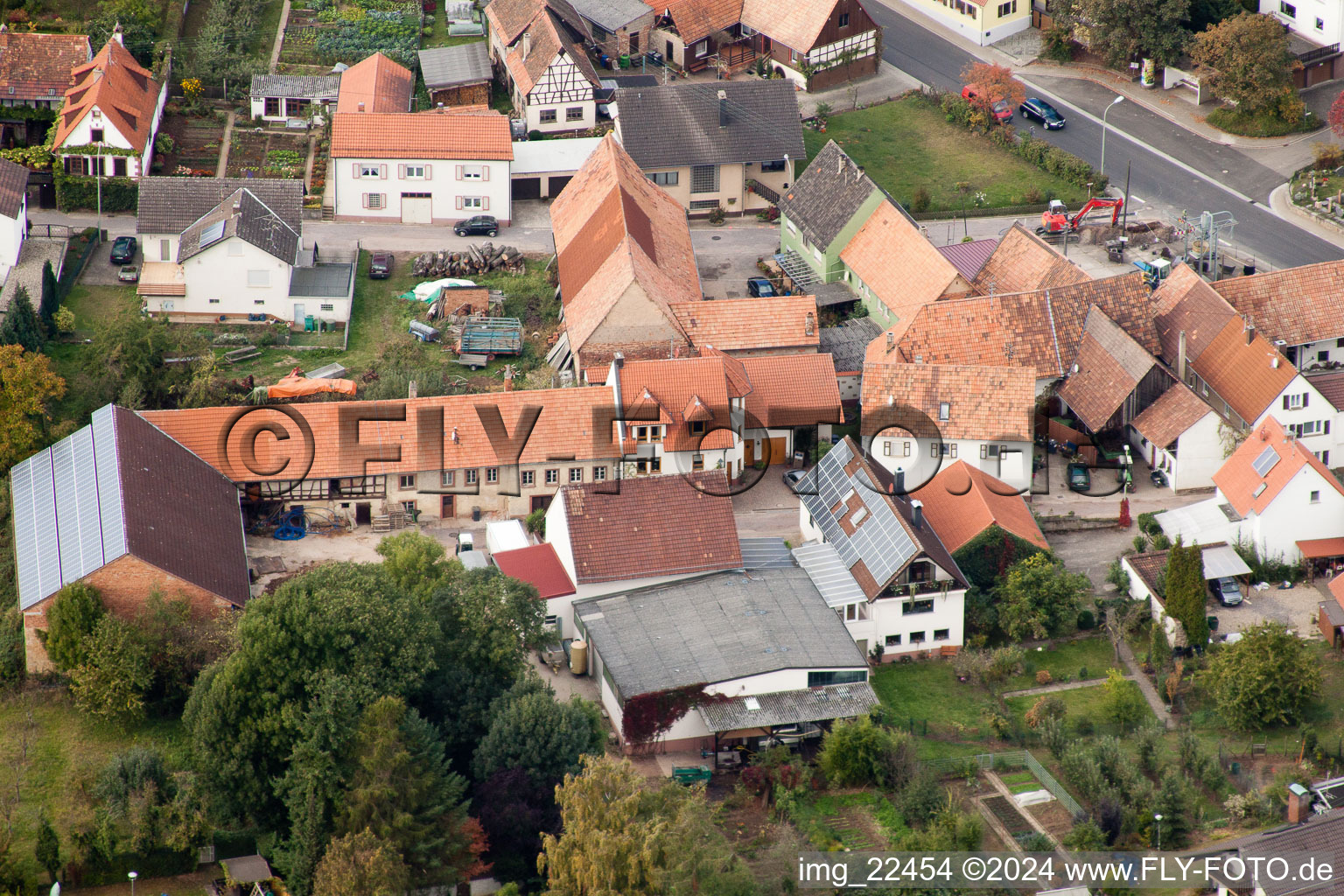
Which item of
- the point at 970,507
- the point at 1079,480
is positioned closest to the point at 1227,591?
the point at 1079,480

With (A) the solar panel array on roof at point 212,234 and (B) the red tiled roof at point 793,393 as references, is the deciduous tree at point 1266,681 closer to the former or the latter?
(B) the red tiled roof at point 793,393

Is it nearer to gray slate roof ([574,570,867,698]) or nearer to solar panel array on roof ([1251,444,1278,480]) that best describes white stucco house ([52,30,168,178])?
gray slate roof ([574,570,867,698])

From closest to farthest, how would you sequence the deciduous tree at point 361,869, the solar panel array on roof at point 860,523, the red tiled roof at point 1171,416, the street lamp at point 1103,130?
the deciduous tree at point 361,869 → the solar panel array on roof at point 860,523 → the red tiled roof at point 1171,416 → the street lamp at point 1103,130

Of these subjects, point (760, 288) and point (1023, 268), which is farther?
point (760, 288)

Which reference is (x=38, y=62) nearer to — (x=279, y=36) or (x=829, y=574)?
(x=279, y=36)

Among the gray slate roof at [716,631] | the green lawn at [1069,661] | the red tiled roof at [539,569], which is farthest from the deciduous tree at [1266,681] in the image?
the red tiled roof at [539,569]

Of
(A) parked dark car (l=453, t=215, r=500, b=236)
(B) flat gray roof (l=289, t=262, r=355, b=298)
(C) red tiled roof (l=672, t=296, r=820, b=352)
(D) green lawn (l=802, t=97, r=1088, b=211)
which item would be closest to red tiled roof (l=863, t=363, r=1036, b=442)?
(C) red tiled roof (l=672, t=296, r=820, b=352)
